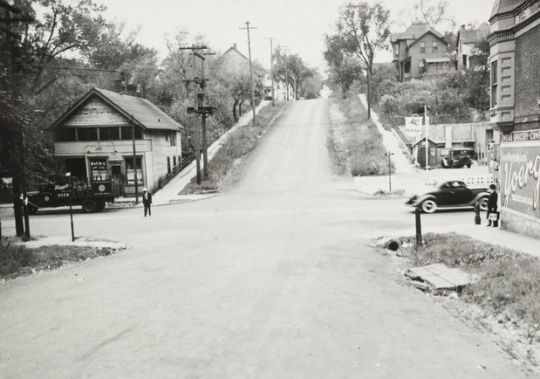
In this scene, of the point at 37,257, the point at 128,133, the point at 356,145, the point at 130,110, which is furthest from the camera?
the point at 356,145

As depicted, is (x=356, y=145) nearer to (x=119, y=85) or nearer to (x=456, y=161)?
(x=456, y=161)

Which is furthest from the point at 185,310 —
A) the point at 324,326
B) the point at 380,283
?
the point at 380,283

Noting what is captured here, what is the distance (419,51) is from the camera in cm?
7294

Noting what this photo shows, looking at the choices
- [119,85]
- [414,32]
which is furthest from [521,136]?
[414,32]

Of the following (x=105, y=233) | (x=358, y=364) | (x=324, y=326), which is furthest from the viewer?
(x=105, y=233)

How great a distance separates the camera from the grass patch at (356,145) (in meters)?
39.8

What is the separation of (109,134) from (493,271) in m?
34.1

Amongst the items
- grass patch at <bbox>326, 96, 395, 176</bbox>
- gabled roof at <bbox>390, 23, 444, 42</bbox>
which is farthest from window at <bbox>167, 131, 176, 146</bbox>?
gabled roof at <bbox>390, 23, 444, 42</bbox>

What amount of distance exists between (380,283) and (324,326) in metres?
3.88

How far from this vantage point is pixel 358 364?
6492 mm

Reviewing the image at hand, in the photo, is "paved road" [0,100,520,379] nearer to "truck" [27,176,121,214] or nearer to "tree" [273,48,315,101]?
"truck" [27,176,121,214]

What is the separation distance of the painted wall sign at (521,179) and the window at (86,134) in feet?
101

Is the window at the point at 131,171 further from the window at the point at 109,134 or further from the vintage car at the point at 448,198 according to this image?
the vintage car at the point at 448,198

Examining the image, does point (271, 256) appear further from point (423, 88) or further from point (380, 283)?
point (423, 88)
